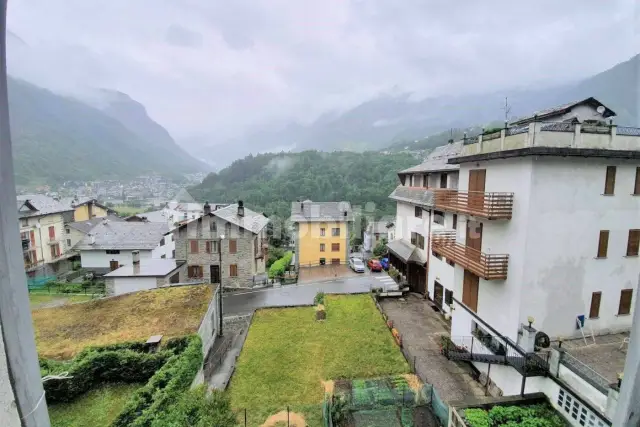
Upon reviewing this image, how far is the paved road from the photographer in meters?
22.2

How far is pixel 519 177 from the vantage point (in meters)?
10.1

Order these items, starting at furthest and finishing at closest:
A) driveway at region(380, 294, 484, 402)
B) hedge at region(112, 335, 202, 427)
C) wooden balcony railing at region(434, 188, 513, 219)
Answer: driveway at region(380, 294, 484, 402), wooden balcony railing at region(434, 188, 513, 219), hedge at region(112, 335, 202, 427)

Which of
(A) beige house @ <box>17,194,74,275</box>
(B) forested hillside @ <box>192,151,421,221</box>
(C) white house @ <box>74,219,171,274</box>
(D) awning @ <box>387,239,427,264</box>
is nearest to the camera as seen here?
(D) awning @ <box>387,239,427,264</box>

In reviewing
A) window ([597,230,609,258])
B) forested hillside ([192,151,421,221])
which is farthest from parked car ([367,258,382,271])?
forested hillside ([192,151,421,221])

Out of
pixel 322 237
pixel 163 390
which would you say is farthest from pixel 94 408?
pixel 322 237

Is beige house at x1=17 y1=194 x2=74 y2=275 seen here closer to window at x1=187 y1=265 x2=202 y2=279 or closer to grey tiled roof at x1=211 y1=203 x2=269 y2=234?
window at x1=187 y1=265 x2=202 y2=279

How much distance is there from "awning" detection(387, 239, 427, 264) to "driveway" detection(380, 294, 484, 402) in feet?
9.53

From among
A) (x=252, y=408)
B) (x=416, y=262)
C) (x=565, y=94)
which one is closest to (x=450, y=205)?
(x=416, y=262)

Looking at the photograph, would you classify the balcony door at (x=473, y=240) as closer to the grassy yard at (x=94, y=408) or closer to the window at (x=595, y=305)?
the window at (x=595, y=305)

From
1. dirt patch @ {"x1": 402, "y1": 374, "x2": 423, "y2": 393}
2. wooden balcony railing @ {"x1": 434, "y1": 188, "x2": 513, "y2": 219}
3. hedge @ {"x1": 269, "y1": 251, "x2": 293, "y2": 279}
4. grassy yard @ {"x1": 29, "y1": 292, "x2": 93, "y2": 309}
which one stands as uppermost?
wooden balcony railing @ {"x1": 434, "y1": 188, "x2": 513, "y2": 219}

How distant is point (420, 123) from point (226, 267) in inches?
7637

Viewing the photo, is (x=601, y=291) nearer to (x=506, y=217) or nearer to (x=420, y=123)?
(x=506, y=217)

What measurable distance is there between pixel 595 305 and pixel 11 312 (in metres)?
15.4

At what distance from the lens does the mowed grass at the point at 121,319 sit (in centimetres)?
1362
